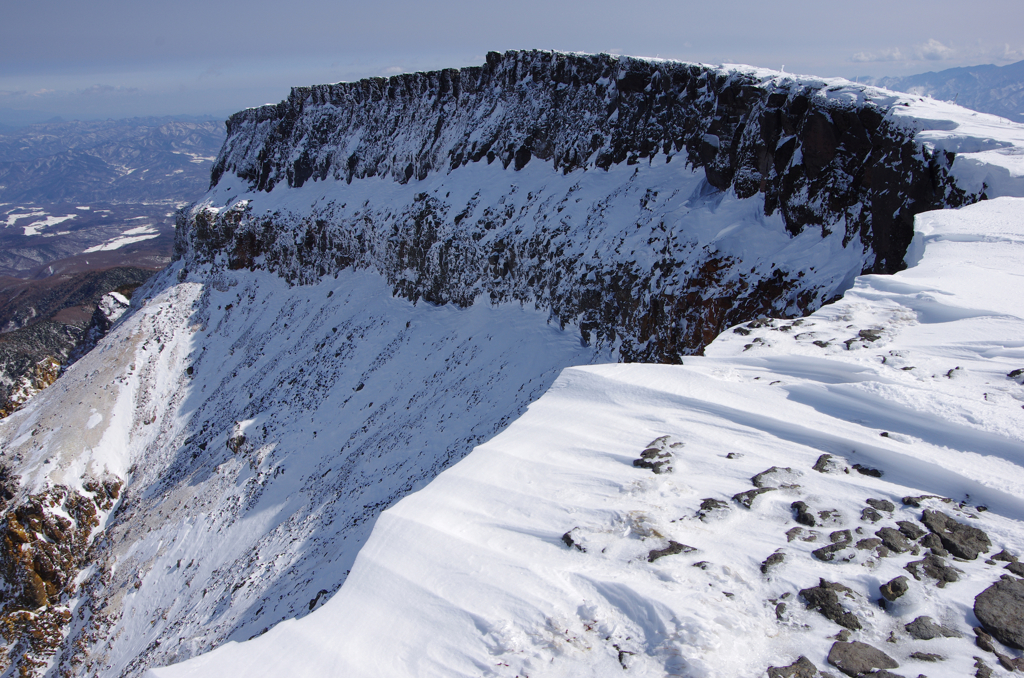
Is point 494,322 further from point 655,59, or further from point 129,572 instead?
point 129,572

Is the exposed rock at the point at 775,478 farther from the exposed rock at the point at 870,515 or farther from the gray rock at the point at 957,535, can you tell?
the gray rock at the point at 957,535

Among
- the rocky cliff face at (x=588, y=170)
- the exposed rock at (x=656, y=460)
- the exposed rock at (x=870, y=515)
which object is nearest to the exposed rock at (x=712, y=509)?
the exposed rock at (x=656, y=460)

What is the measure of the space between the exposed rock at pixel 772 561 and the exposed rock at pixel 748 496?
0.62 metres

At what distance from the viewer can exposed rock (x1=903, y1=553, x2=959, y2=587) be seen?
4129 mm

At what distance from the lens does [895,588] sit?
13.3 ft

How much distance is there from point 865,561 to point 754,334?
4853 millimetres

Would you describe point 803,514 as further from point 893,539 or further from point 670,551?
point 670,551

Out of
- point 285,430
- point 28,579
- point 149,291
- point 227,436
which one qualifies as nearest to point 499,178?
point 285,430

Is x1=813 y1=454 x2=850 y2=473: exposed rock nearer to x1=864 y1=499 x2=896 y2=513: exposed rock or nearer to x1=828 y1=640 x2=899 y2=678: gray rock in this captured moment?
x1=864 y1=499 x2=896 y2=513: exposed rock

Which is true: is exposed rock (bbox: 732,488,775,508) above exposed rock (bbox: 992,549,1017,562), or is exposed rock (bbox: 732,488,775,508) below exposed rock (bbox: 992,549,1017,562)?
below

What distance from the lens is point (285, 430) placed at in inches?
1005

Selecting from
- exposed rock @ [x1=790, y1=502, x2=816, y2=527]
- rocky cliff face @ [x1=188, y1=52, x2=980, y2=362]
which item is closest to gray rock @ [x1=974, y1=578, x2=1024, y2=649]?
exposed rock @ [x1=790, y1=502, x2=816, y2=527]

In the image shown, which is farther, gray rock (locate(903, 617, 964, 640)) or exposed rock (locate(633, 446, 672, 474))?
exposed rock (locate(633, 446, 672, 474))

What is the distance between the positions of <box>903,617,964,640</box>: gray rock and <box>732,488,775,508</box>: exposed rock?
1.48 m
